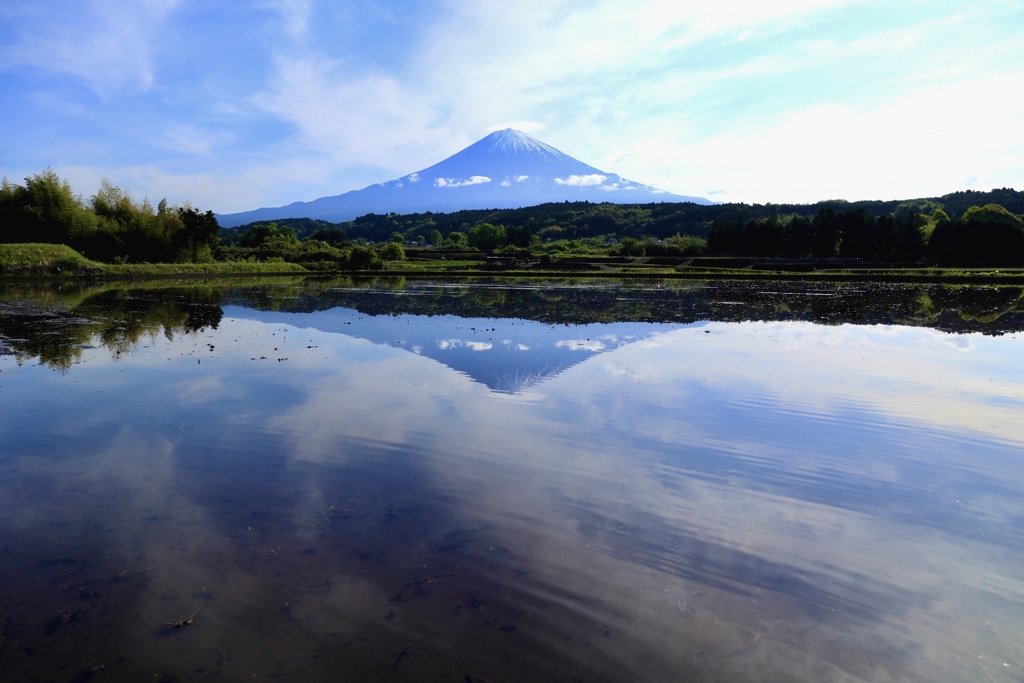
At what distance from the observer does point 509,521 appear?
6.09 meters

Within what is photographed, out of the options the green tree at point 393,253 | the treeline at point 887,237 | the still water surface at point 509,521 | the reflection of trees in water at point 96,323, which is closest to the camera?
the still water surface at point 509,521

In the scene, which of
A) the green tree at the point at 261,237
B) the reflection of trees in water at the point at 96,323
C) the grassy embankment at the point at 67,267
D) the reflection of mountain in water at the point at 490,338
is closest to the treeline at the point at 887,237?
the green tree at the point at 261,237

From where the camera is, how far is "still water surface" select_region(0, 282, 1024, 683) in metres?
4.19

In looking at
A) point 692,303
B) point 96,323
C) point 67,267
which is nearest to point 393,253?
point 67,267

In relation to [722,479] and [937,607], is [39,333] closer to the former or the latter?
[722,479]

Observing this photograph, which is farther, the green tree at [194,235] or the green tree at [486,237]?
the green tree at [486,237]

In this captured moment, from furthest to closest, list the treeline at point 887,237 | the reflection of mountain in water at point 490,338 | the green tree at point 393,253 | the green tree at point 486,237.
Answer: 1. the green tree at point 486,237
2. the green tree at point 393,253
3. the treeline at point 887,237
4. the reflection of mountain in water at point 490,338

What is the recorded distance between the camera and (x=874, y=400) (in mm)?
11516

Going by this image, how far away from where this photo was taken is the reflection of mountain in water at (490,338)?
14.1 m

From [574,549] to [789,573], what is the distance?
1.87 meters

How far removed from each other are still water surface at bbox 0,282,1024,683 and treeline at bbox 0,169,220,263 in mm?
47868

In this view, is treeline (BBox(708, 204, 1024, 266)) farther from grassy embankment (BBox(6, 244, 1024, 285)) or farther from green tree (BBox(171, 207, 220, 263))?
green tree (BBox(171, 207, 220, 263))

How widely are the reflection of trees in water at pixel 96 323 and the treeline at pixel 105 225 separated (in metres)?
25.8

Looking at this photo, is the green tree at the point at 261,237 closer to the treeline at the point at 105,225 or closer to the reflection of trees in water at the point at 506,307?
the treeline at the point at 105,225
